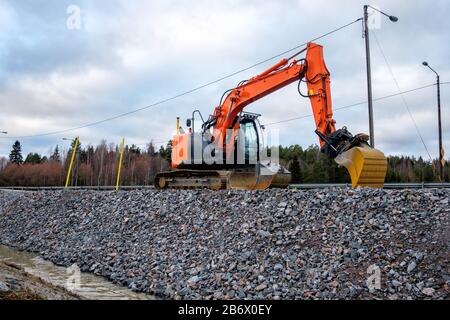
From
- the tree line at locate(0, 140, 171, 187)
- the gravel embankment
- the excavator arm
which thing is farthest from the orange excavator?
the tree line at locate(0, 140, 171, 187)

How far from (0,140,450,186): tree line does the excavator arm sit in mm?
16299

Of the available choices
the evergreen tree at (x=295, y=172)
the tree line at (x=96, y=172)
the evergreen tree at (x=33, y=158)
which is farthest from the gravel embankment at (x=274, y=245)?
the evergreen tree at (x=33, y=158)

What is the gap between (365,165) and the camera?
25.7 feet

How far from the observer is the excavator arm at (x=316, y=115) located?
8023mm

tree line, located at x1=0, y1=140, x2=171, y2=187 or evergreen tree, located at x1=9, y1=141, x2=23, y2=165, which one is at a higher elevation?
evergreen tree, located at x1=9, y1=141, x2=23, y2=165

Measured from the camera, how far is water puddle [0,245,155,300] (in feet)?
21.5

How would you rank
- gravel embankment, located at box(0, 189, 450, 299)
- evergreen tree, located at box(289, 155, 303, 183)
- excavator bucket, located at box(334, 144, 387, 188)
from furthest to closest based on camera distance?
evergreen tree, located at box(289, 155, 303, 183), excavator bucket, located at box(334, 144, 387, 188), gravel embankment, located at box(0, 189, 450, 299)

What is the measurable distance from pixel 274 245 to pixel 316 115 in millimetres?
4015

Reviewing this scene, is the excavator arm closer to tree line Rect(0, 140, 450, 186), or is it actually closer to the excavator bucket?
the excavator bucket

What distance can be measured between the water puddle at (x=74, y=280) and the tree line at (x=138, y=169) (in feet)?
67.0

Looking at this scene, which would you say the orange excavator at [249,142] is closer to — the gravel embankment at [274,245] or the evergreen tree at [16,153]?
the gravel embankment at [274,245]

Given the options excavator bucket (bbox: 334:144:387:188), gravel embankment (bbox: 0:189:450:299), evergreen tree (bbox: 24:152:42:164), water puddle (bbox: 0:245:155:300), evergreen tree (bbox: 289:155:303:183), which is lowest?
water puddle (bbox: 0:245:155:300)

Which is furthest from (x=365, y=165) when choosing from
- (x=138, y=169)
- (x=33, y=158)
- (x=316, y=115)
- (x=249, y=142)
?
(x=33, y=158)

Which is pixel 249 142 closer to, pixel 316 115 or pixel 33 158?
pixel 316 115
